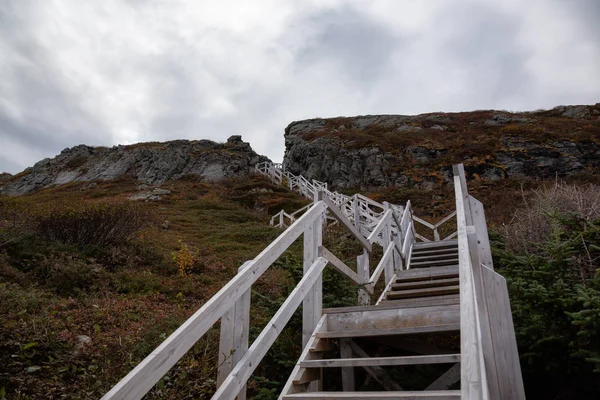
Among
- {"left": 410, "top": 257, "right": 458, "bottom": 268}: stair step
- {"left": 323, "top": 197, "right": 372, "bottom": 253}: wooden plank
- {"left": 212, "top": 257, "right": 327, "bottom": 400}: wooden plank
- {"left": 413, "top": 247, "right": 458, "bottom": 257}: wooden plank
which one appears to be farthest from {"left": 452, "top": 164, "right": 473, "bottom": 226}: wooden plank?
{"left": 413, "top": 247, "right": 458, "bottom": 257}: wooden plank

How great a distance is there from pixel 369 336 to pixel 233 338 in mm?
1424

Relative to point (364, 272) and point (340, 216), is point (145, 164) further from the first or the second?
point (340, 216)

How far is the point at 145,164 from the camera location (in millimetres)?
35750

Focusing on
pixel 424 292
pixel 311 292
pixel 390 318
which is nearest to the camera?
pixel 390 318

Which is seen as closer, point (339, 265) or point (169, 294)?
point (339, 265)

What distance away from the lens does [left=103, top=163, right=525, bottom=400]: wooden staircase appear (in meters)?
1.69

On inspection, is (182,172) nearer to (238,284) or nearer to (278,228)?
(278,228)

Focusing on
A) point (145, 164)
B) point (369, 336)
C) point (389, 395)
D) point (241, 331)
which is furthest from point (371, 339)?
point (145, 164)

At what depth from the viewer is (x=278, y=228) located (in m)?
16.5

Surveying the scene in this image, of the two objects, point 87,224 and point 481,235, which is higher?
point 87,224

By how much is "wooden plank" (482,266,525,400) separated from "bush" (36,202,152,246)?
9.00 metres

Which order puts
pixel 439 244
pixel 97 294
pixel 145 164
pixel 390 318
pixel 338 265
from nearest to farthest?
1. pixel 390 318
2. pixel 338 265
3. pixel 97 294
4. pixel 439 244
5. pixel 145 164

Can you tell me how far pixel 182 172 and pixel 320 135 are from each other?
11.7 metres

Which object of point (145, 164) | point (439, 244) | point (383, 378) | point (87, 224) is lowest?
point (383, 378)
